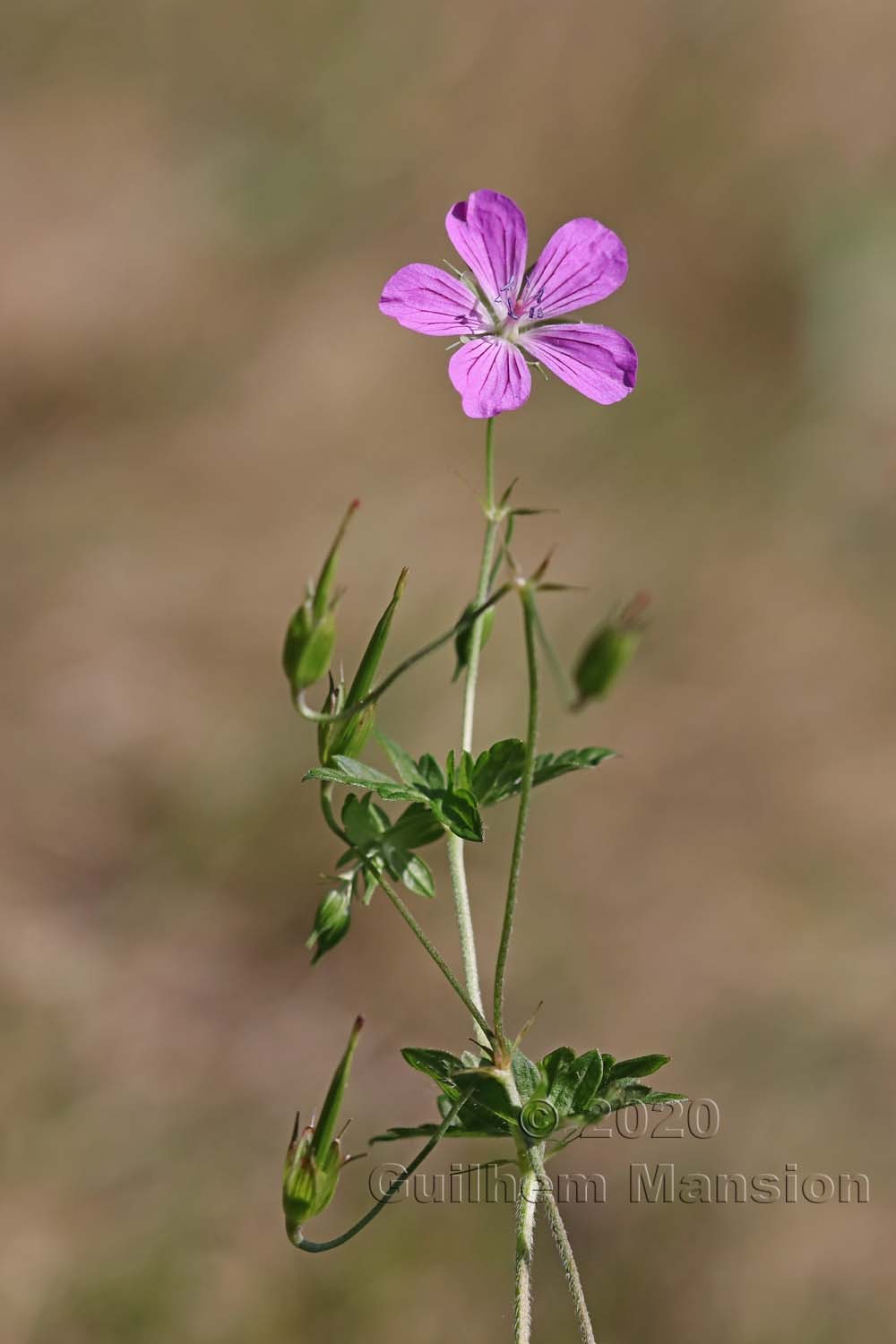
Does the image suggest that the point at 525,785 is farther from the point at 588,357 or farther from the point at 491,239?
the point at 491,239

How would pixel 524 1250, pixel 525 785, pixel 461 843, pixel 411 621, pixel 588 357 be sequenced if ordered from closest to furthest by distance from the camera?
pixel 525 785, pixel 524 1250, pixel 461 843, pixel 588 357, pixel 411 621

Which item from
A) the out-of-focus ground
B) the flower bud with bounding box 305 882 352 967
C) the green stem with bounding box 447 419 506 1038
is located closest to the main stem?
the green stem with bounding box 447 419 506 1038

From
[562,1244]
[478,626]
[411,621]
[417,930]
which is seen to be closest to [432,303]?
[478,626]

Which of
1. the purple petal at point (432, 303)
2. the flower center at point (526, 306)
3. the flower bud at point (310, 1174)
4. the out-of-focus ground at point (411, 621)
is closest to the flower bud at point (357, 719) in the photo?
the flower bud at point (310, 1174)

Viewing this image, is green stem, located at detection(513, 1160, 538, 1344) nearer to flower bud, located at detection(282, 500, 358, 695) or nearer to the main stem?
the main stem

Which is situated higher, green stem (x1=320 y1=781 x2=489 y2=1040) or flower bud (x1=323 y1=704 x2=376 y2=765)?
flower bud (x1=323 y1=704 x2=376 y2=765)

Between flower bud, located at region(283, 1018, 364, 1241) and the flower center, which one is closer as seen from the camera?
flower bud, located at region(283, 1018, 364, 1241)
